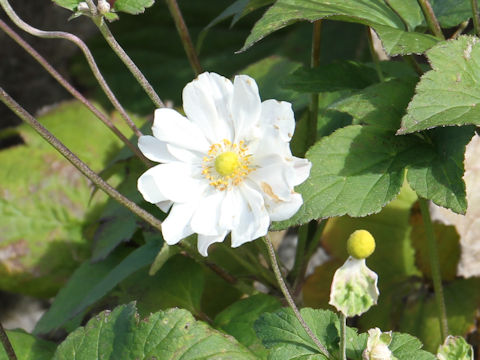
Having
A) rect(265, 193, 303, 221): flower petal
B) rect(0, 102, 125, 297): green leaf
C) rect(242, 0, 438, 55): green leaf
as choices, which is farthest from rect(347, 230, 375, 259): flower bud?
rect(0, 102, 125, 297): green leaf

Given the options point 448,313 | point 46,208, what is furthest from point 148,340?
point 46,208

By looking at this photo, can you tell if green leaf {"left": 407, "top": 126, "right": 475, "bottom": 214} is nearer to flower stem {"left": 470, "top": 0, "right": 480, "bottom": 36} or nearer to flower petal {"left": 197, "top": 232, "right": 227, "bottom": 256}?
flower stem {"left": 470, "top": 0, "right": 480, "bottom": 36}

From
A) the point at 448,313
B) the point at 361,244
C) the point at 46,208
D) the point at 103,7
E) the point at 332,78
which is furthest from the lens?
the point at 46,208

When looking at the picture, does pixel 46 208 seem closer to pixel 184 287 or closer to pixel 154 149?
pixel 184 287

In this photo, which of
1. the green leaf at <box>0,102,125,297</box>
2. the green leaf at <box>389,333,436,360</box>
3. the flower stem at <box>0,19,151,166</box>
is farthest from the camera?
the green leaf at <box>0,102,125,297</box>

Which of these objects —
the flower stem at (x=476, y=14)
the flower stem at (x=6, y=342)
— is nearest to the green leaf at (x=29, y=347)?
the flower stem at (x=6, y=342)

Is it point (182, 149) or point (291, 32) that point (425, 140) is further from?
point (291, 32)
